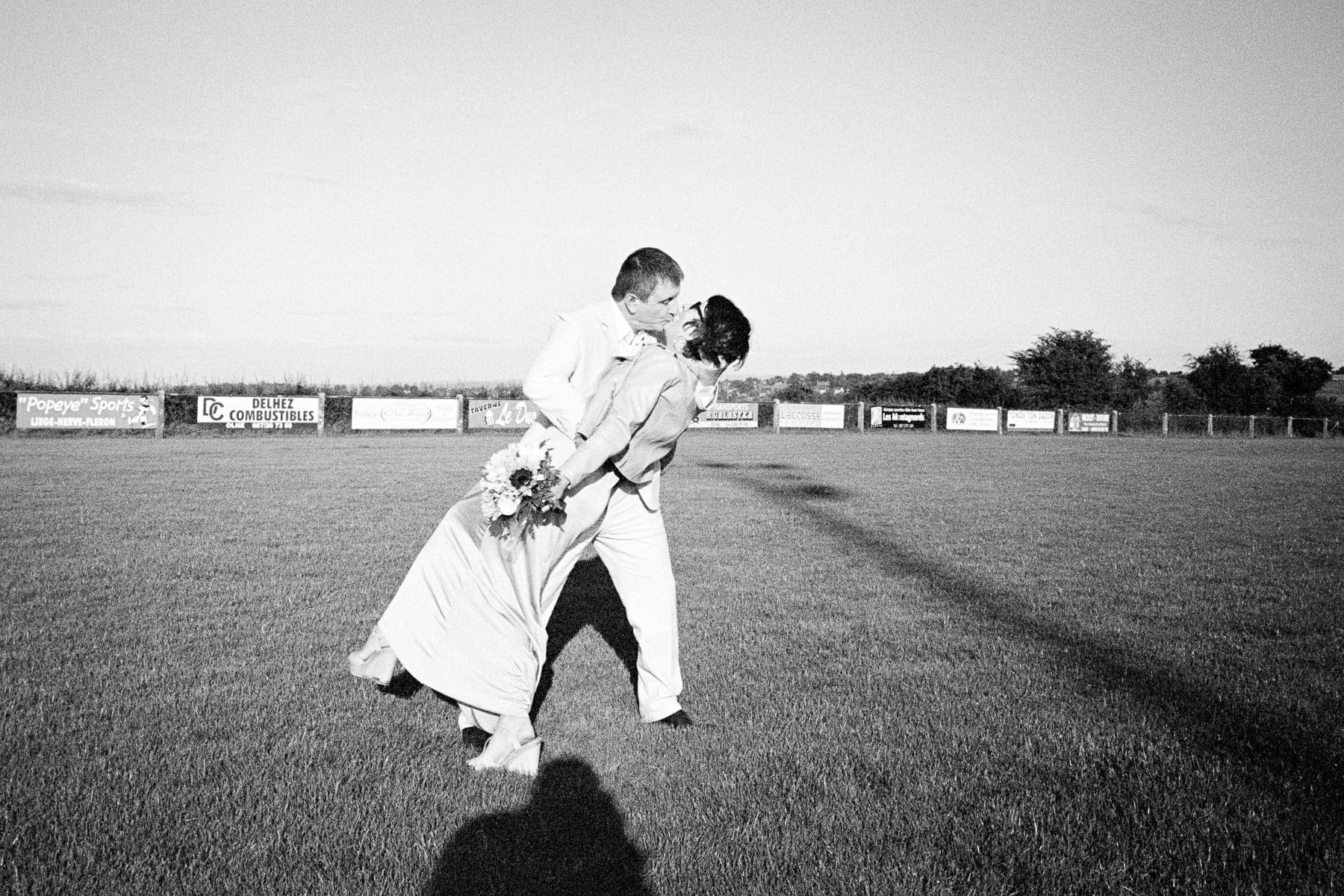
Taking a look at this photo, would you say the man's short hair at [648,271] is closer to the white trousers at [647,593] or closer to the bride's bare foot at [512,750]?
the white trousers at [647,593]

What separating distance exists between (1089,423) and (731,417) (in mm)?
22049

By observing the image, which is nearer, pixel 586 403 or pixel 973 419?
pixel 586 403

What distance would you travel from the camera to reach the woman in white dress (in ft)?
12.4

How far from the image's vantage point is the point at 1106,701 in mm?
4762

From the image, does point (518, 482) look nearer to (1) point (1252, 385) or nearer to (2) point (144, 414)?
(2) point (144, 414)

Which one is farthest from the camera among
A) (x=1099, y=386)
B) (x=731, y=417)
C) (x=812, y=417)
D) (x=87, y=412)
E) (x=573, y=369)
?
(x=1099, y=386)

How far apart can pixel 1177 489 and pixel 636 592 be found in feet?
52.2

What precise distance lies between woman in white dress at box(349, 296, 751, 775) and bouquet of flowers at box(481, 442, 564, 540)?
0.07 meters

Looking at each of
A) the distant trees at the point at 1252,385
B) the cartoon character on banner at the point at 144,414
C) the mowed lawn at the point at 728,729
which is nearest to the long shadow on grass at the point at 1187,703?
the mowed lawn at the point at 728,729

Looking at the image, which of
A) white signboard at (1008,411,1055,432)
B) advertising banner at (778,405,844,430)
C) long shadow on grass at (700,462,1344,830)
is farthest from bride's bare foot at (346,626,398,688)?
white signboard at (1008,411,1055,432)

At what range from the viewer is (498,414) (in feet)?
128

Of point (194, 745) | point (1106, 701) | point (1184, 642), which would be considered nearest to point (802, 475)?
point (1184, 642)

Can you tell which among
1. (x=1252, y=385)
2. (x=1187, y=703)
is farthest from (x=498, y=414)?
(x=1252, y=385)

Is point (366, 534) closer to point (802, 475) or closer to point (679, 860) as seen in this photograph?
point (679, 860)
